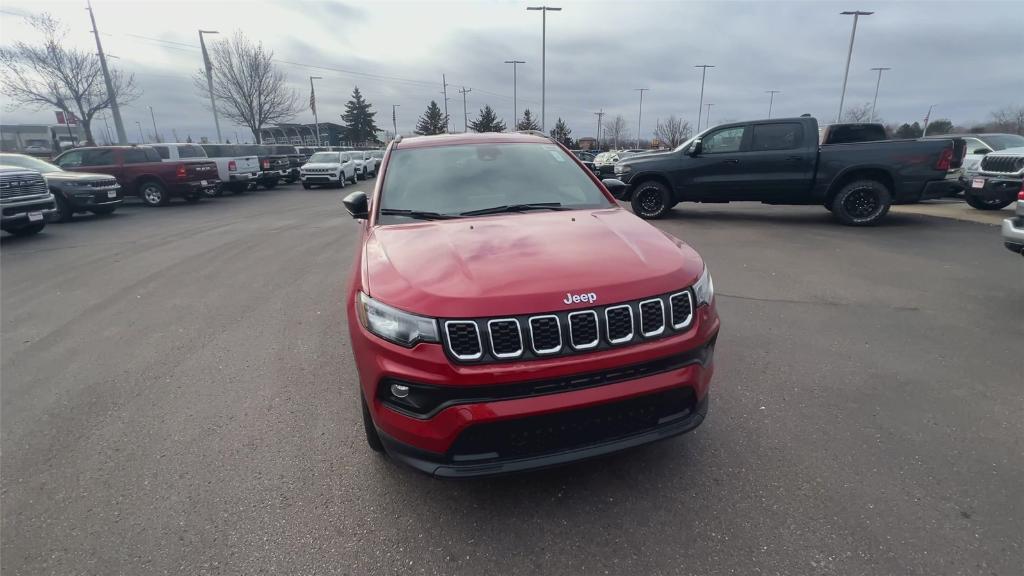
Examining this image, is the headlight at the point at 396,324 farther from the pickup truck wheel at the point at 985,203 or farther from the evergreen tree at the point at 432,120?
the evergreen tree at the point at 432,120

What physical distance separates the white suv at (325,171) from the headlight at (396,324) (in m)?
22.1

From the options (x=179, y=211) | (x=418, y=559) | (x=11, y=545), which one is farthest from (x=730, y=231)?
(x=179, y=211)

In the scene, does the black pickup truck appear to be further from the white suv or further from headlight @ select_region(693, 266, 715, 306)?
the white suv

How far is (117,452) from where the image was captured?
2898mm

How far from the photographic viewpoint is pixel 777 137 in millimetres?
9680

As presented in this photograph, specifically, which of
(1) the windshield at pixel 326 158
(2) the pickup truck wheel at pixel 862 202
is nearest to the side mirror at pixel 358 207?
(2) the pickup truck wheel at pixel 862 202

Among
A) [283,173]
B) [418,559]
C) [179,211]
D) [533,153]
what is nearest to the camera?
[418,559]

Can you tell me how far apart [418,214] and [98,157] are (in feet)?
57.9

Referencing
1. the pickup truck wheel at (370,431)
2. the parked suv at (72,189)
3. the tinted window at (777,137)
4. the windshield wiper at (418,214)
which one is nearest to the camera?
the pickup truck wheel at (370,431)

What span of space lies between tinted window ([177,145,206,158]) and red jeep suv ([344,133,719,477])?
1969 cm

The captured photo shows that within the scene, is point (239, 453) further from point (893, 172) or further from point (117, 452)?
point (893, 172)

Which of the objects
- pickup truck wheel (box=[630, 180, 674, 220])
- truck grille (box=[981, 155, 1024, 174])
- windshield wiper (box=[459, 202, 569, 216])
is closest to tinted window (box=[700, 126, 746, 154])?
pickup truck wheel (box=[630, 180, 674, 220])

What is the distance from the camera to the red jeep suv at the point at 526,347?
6.51 feet

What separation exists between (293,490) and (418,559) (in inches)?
33.2
